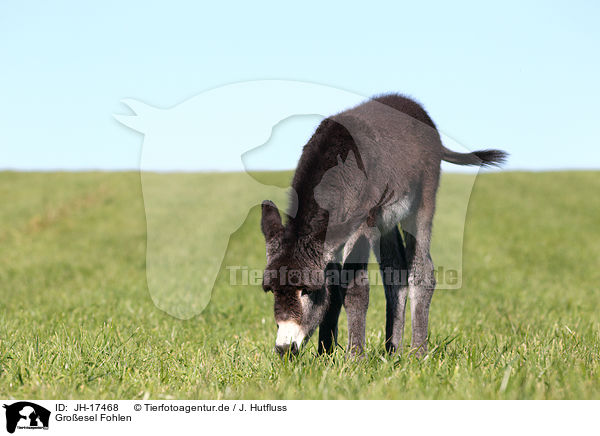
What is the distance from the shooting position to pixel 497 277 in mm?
12164

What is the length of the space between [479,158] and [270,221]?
2812 millimetres

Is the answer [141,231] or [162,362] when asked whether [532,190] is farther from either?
[162,362]

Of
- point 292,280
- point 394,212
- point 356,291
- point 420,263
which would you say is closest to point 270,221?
point 292,280

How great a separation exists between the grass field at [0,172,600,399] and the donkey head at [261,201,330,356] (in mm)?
220

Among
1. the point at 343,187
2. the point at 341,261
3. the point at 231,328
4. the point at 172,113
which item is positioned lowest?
the point at 231,328

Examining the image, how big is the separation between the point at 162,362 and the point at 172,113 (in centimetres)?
226

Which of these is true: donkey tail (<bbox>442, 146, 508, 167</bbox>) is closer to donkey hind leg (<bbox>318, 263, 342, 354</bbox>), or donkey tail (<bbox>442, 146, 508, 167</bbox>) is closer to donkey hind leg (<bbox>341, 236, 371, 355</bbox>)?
donkey hind leg (<bbox>341, 236, 371, 355</bbox>)

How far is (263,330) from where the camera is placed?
21.5 ft

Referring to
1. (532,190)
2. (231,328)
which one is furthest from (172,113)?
(532,190)

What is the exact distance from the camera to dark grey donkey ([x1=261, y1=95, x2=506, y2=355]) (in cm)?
396
